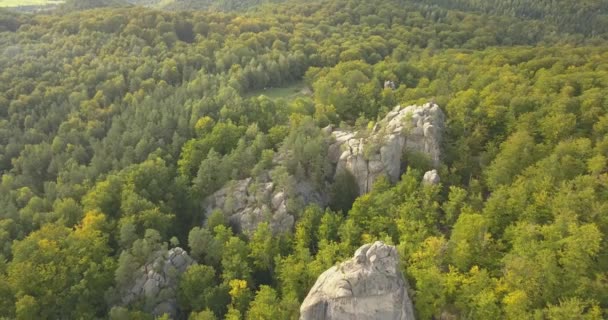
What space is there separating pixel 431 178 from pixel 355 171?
13.8m

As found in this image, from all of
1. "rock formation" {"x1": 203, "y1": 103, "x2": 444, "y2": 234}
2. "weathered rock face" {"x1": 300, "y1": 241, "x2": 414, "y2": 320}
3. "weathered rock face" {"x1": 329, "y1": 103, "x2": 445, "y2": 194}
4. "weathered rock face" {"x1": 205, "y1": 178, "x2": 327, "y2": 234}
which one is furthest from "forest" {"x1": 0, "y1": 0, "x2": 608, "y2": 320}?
"weathered rock face" {"x1": 300, "y1": 241, "x2": 414, "y2": 320}

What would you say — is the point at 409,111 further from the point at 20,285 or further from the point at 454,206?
the point at 20,285

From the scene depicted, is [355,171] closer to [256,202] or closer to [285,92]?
[256,202]

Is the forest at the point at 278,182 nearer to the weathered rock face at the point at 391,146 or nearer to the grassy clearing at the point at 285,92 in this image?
the grassy clearing at the point at 285,92

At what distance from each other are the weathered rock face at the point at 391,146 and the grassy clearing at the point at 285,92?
135 feet

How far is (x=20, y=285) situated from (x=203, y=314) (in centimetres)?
2565

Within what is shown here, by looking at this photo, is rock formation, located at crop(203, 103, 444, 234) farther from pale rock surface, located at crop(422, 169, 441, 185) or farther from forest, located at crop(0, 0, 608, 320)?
pale rock surface, located at crop(422, 169, 441, 185)

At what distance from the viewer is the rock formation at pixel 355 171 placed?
7650 centimetres

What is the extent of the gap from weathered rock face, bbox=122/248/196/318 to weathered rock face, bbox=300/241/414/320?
22662mm

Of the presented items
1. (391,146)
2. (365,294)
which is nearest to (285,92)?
(391,146)

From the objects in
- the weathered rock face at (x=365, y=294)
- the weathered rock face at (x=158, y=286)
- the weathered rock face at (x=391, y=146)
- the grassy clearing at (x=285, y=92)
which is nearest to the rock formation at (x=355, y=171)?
the weathered rock face at (x=391, y=146)

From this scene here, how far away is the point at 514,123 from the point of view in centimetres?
8006

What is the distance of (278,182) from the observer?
78188 mm

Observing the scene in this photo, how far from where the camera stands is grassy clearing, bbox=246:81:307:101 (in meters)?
121
